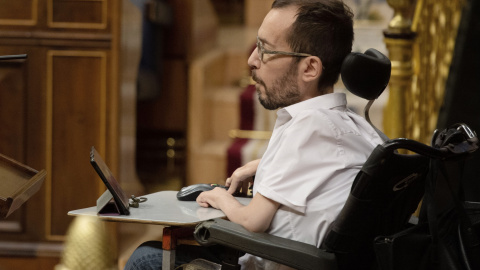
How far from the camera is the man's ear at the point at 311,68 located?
2.12 metres

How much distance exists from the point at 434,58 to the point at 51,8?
197cm

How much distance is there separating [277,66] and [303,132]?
10.3 inches

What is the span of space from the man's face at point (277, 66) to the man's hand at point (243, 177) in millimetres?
269

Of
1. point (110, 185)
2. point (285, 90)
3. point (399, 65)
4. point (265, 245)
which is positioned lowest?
point (265, 245)

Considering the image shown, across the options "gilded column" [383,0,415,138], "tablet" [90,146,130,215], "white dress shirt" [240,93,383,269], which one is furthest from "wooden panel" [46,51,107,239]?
"white dress shirt" [240,93,383,269]

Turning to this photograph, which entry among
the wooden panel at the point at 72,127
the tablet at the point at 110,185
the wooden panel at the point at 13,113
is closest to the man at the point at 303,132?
the tablet at the point at 110,185

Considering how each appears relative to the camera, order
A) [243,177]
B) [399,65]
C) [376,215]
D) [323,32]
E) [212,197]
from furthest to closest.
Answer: [399,65], [243,177], [212,197], [323,32], [376,215]

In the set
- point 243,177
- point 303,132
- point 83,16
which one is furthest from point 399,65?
point 303,132

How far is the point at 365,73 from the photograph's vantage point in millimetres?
2035

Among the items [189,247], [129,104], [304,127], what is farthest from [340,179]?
[129,104]

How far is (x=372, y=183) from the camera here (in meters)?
1.82

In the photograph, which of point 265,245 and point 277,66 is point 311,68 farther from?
point 265,245

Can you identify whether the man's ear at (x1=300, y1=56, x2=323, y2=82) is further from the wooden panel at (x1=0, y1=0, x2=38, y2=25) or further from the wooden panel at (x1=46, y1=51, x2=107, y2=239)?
the wooden panel at (x1=0, y1=0, x2=38, y2=25)

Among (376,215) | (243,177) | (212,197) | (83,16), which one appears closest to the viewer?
(376,215)
